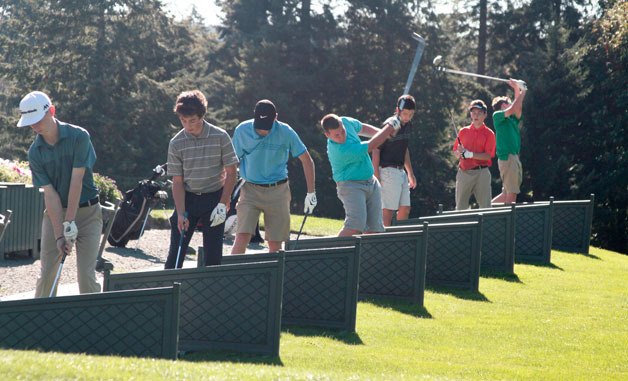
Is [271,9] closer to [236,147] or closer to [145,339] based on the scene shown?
[236,147]

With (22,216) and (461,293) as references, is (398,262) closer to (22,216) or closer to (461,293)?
(461,293)

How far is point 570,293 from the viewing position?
44.1 ft

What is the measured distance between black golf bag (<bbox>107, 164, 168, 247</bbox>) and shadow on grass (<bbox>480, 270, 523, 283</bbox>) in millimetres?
4617

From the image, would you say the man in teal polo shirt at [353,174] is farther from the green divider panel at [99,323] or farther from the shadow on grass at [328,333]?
the green divider panel at [99,323]

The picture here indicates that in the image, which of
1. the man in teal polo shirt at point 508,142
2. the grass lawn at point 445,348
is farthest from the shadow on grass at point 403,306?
the man in teal polo shirt at point 508,142

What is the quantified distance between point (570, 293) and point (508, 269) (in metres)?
1.44

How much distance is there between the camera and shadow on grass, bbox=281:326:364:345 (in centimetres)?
937

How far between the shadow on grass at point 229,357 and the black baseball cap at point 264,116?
8.41 feet

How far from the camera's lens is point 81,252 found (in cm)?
853

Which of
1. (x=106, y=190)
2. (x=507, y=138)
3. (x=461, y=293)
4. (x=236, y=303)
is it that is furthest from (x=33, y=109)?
(x=507, y=138)

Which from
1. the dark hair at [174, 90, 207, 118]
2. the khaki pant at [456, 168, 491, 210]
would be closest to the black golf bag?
the khaki pant at [456, 168, 491, 210]

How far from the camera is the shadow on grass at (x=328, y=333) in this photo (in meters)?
9.37

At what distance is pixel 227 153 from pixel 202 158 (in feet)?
0.69

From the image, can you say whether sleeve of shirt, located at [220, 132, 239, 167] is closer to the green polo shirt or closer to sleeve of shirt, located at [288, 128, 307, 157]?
sleeve of shirt, located at [288, 128, 307, 157]
